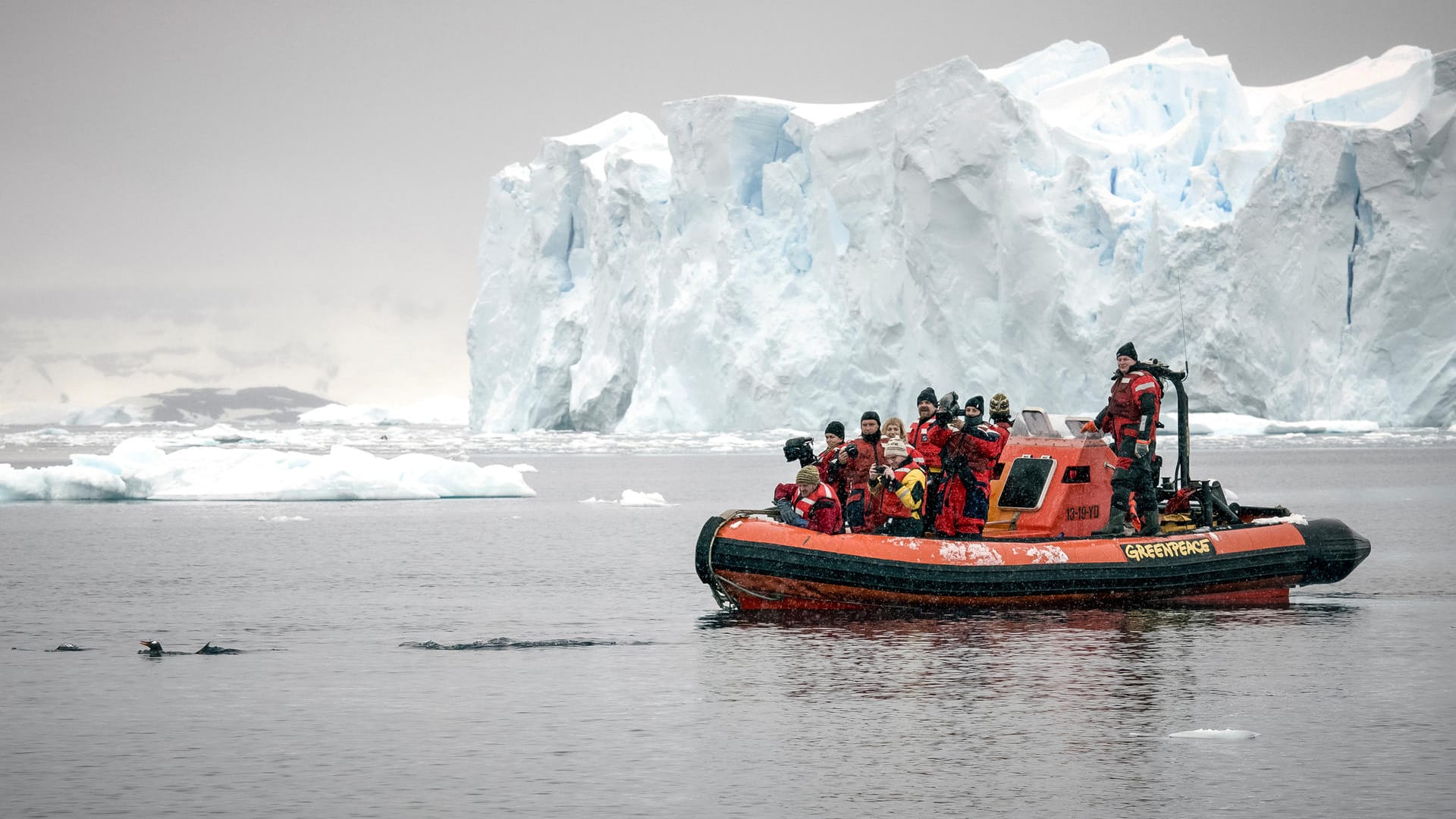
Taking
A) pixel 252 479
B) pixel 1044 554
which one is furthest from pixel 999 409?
pixel 252 479

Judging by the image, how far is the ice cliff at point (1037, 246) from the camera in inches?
1581

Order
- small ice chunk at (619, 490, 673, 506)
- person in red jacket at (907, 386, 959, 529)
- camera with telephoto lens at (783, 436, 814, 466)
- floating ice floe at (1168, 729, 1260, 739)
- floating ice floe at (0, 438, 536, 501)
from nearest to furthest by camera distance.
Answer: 1. floating ice floe at (1168, 729, 1260, 739)
2. camera with telephoto lens at (783, 436, 814, 466)
3. person in red jacket at (907, 386, 959, 529)
4. small ice chunk at (619, 490, 673, 506)
5. floating ice floe at (0, 438, 536, 501)

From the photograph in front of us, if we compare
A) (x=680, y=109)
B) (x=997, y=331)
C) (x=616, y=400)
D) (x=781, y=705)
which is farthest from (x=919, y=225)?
(x=781, y=705)

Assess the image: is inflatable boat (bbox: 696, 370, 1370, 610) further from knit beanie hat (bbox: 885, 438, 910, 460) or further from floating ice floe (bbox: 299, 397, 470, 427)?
floating ice floe (bbox: 299, 397, 470, 427)

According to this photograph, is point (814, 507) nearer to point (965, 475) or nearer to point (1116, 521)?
point (965, 475)

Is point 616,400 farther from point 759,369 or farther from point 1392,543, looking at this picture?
point 1392,543

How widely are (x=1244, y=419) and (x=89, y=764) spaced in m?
38.3

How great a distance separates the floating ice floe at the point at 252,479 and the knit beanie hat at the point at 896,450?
1579 cm

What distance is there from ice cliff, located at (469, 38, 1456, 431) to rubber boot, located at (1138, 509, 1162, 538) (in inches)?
1103

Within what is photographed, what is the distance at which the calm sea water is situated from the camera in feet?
20.6

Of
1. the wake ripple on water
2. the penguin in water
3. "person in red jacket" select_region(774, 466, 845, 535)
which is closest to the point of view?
the penguin in water

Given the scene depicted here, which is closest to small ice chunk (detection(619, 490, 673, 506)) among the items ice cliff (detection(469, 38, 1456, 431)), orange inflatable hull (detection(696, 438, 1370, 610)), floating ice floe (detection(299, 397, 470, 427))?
orange inflatable hull (detection(696, 438, 1370, 610))

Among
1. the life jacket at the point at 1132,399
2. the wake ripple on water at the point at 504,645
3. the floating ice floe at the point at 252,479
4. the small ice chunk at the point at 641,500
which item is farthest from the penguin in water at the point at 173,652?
the floating ice floe at the point at 252,479

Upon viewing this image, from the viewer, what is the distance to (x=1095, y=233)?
1694 inches
